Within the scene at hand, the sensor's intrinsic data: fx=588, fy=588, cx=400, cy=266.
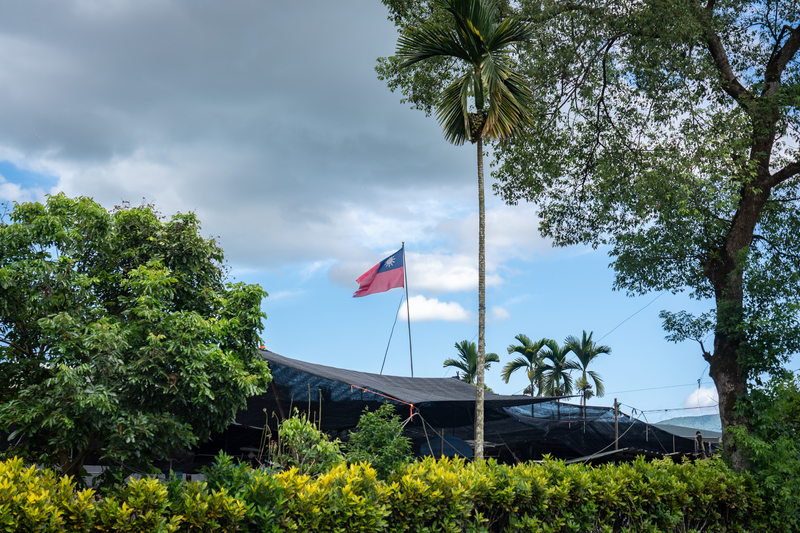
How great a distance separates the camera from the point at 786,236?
1300 cm

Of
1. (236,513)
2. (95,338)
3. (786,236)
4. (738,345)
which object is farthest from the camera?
(786,236)

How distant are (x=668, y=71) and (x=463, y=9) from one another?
183 inches

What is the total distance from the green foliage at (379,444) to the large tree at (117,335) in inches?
68.3

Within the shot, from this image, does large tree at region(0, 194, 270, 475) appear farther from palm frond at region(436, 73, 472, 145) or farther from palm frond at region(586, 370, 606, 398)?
palm frond at region(586, 370, 606, 398)

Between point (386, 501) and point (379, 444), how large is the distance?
337 centimetres

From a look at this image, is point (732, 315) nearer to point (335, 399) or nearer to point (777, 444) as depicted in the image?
point (777, 444)

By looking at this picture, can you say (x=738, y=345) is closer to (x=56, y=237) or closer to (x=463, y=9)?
(x=463, y=9)

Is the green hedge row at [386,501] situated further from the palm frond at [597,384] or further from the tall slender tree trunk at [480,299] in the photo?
the palm frond at [597,384]

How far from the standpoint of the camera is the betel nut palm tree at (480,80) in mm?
9633

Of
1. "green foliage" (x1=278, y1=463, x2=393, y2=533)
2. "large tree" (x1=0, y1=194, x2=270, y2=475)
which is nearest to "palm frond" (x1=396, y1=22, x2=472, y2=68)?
"large tree" (x1=0, y1=194, x2=270, y2=475)

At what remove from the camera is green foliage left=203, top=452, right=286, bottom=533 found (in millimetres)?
4855

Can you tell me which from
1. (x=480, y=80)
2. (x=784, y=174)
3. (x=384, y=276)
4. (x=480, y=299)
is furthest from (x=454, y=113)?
(x=784, y=174)

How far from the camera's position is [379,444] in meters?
8.80

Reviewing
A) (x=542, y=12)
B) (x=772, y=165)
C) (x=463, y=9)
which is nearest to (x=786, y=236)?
(x=772, y=165)
